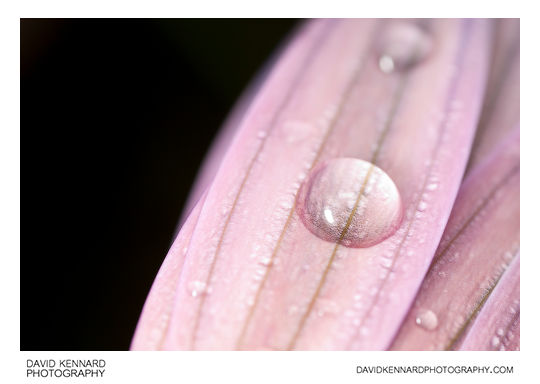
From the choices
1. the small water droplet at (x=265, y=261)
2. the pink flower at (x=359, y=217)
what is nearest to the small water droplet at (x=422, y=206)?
the pink flower at (x=359, y=217)

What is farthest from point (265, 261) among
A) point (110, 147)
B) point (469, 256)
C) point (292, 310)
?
point (110, 147)

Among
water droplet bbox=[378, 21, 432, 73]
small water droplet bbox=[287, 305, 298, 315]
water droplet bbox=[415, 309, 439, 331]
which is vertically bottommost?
water droplet bbox=[415, 309, 439, 331]

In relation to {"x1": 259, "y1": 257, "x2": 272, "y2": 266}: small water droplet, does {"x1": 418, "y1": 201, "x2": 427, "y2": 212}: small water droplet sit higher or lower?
higher

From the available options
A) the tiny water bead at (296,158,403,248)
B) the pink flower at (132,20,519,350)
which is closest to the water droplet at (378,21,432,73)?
the pink flower at (132,20,519,350)

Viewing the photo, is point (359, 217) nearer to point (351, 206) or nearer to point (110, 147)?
point (351, 206)

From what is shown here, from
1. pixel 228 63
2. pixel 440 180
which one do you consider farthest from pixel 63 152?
pixel 440 180

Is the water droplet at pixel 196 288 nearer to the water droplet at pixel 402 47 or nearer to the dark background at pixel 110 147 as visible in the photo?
the dark background at pixel 110 147

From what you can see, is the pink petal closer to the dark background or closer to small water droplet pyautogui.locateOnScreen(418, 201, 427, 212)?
small water droplet pyautogui.locateOnScreen(418, 201, 427, 212)
